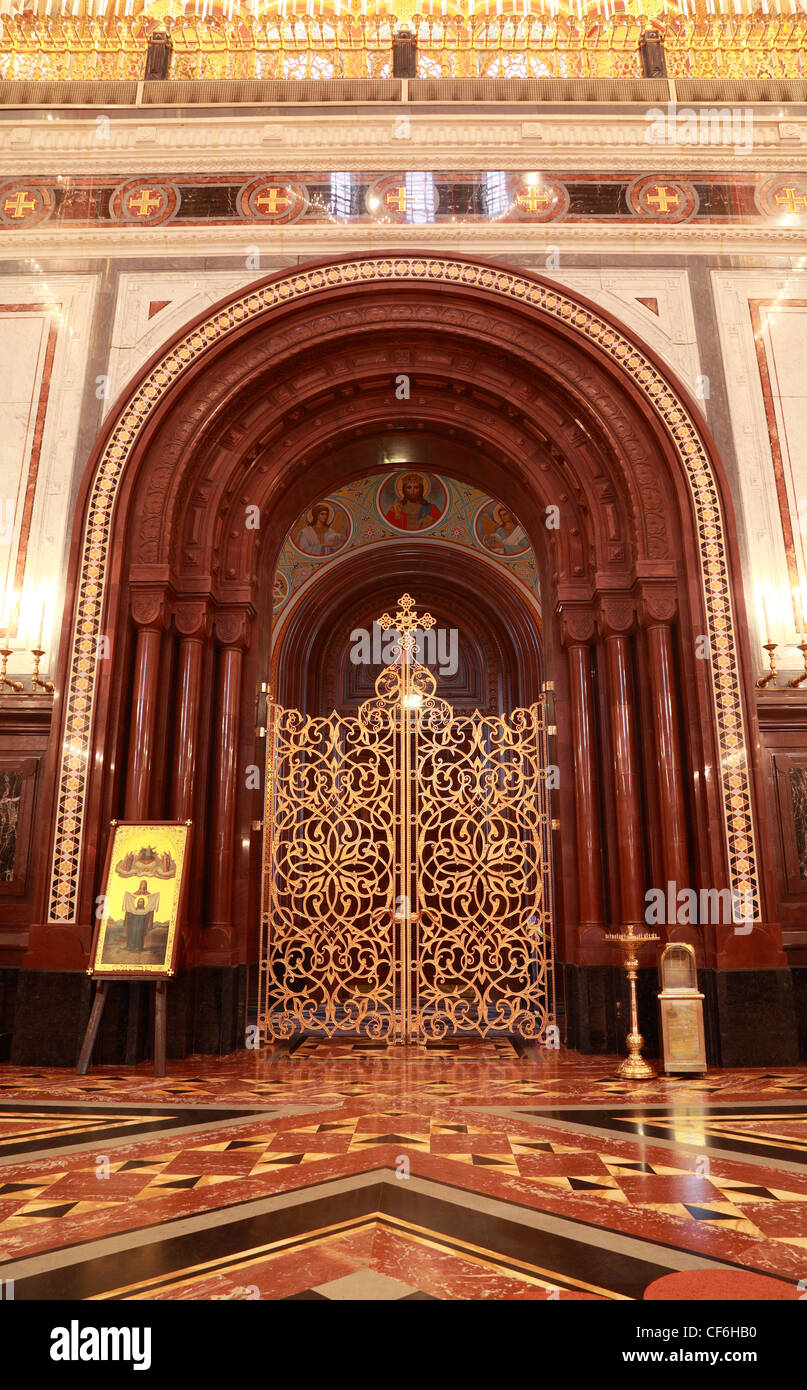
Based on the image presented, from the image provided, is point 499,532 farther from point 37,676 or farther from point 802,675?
point 37,676

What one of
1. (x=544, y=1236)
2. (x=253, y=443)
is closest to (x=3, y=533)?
(x=253, y=443)

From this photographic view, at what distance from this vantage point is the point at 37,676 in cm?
709

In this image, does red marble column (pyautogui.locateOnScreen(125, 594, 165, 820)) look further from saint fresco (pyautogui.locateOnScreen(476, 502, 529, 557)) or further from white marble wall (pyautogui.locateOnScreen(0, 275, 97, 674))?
saint fresco (pyautogui.locateOnScreen(476, 502, 529, 557))

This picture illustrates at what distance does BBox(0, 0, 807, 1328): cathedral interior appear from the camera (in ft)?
21.3

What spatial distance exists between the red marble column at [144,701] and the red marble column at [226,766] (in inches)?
24.3

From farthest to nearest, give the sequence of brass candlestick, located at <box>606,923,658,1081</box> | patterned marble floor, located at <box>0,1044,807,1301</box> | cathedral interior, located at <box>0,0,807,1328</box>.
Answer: cathedral interior, located at <box>0,0,807,1328</box> < brass candlestick, located at <box>606,923,658,1081</box> < patterned marble floor, located at <box>0,1044,807,1301</box>

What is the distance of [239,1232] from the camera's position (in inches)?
107

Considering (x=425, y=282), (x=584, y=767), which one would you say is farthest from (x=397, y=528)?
(x=584, y=767)

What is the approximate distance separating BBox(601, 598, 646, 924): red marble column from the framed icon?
3504 millimetres

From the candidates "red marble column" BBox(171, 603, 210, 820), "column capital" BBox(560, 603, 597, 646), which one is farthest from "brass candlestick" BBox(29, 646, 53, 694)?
"column capital" BBox(560, 603, 597, 646)

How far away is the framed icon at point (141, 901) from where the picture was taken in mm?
6086

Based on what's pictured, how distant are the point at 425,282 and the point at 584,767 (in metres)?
4.82

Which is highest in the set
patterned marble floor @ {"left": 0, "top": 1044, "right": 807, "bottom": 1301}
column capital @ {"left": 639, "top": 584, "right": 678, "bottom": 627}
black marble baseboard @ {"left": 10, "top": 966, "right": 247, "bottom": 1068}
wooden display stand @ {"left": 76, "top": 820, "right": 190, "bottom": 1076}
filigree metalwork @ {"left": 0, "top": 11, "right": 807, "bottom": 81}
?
filigree metalwork @ {"left": 0, "top": 11, "right": 807, "bottom": 81}
